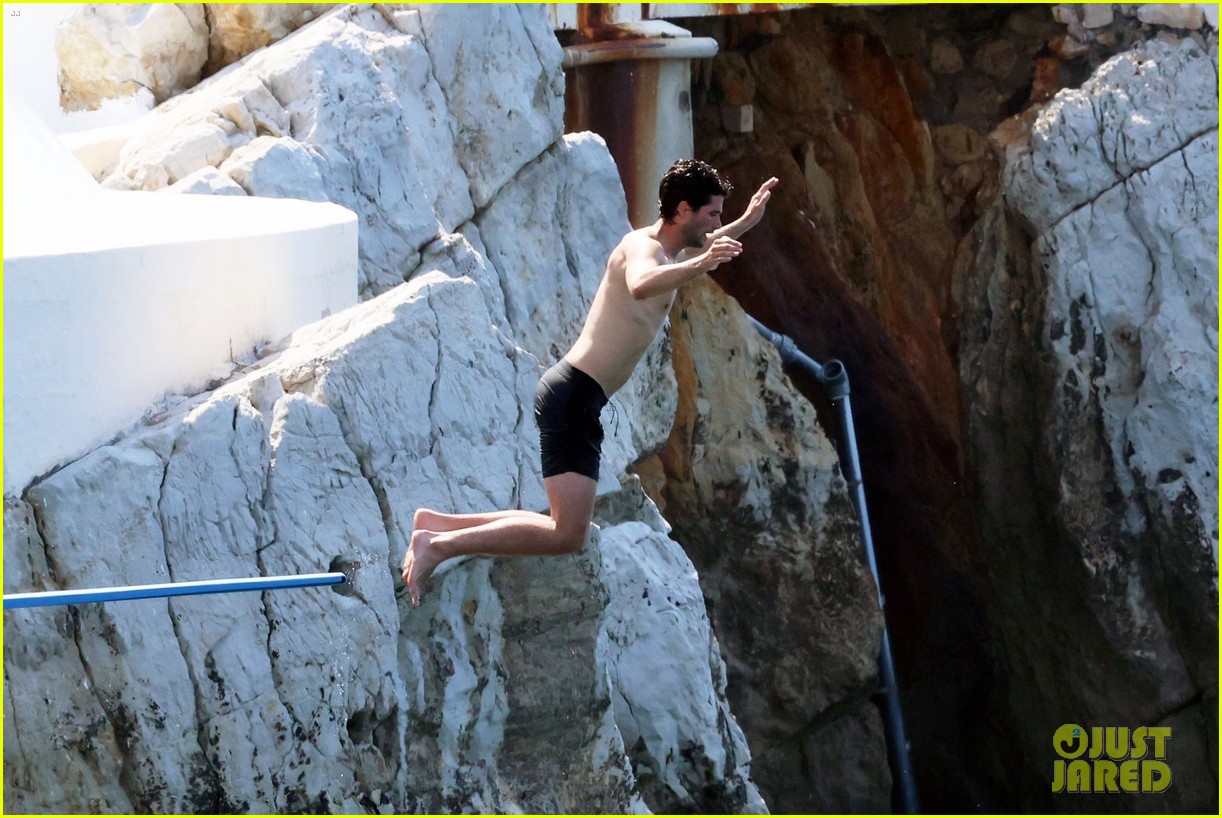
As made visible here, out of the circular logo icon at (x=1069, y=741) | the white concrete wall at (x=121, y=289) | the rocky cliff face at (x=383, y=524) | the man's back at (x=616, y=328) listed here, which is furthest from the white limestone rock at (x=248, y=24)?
the circular logo icon at (x=1069, y=741)

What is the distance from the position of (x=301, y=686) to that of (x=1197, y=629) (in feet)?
28.7

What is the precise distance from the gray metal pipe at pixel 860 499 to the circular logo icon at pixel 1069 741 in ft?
4.40

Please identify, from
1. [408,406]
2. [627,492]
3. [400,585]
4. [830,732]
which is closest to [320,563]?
[400,585]

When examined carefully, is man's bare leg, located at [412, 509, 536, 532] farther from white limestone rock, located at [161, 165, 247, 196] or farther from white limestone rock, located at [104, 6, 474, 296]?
white limestone rock, located at [161, 165, 247, 196]

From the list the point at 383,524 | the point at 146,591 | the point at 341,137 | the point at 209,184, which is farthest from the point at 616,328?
the point at 341,137

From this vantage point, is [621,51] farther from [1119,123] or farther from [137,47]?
[1119,123]

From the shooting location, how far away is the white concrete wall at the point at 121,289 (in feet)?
16.5

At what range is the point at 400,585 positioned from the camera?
577 centimetres

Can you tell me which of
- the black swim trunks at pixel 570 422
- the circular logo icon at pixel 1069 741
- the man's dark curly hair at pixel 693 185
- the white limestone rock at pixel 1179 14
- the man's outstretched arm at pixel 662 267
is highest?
the white limestone rock at pixel 1179 14

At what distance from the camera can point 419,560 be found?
5.18m

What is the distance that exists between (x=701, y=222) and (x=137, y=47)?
5.84 metres

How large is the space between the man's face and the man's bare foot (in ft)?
4.72

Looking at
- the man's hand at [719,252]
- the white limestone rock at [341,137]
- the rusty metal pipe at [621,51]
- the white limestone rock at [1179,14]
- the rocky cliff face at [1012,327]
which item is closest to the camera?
Result: the man's hand at [719,252]

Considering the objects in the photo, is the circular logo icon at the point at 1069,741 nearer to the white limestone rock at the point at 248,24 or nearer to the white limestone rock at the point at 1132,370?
the white limestone rock at the point at 1132,370
